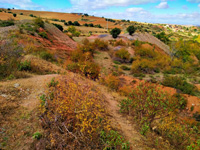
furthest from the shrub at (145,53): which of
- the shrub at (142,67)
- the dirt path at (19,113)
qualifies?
the dirt path at (19,113)

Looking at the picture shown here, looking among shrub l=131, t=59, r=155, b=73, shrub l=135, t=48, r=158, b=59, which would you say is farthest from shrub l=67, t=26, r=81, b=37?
shrub l=131, t=59, r=155, b=73

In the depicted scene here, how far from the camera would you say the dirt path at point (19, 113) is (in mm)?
2975

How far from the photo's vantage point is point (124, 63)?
20.8 metres

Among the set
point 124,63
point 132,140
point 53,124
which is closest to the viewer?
point 53,124

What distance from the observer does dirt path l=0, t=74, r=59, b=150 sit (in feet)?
9.76

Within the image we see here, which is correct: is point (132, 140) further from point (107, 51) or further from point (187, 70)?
point (107, 51)

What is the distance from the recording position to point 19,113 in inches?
149

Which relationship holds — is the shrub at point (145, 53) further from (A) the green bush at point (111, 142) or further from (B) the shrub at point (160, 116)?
(A) the green bush at point (111, 142)

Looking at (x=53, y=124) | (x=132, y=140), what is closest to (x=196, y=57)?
(x=132, y=140)

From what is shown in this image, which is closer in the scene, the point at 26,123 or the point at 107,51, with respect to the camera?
the point at 26,123

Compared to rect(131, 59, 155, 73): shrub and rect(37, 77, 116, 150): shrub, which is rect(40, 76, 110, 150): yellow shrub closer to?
rect(37, 77, 116, 150): shrub

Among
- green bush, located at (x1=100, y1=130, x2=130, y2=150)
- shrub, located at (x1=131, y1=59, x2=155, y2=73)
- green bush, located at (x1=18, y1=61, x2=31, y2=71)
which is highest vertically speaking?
green bush, located at (x1=18, y1=61, x2=31, y2=71)

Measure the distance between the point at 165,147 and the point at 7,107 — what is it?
5044 millimetres

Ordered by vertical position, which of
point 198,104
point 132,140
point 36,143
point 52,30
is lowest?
point 198,104
